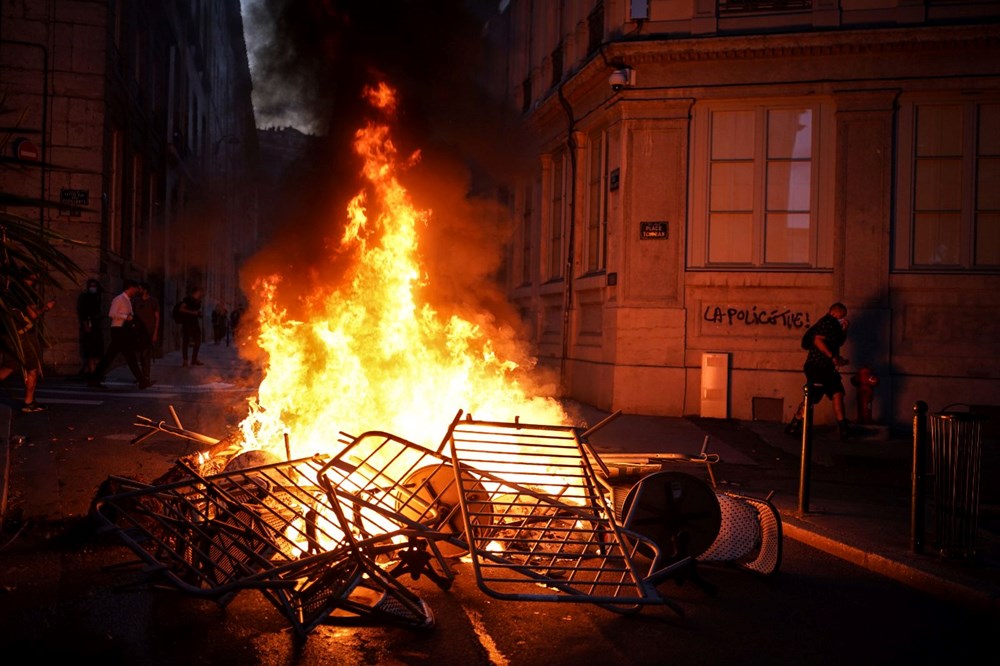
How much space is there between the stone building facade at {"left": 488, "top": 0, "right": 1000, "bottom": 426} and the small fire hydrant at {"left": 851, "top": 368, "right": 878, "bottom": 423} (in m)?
0.43

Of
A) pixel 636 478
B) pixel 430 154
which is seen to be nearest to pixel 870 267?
pixel 430 154

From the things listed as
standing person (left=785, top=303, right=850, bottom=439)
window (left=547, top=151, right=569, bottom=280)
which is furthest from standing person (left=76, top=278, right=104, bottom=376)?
standing person (left=785, top=303, right=850, bottom=439)

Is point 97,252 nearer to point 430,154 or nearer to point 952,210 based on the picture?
point 430,154

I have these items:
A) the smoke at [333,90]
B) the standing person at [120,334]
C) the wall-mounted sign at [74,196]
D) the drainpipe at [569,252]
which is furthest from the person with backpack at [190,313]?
the smoke at [333,90]

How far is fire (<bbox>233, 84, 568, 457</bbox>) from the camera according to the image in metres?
6.68

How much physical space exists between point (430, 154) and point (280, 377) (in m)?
4.80

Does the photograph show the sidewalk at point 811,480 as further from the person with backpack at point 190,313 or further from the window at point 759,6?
the window at point 759,6

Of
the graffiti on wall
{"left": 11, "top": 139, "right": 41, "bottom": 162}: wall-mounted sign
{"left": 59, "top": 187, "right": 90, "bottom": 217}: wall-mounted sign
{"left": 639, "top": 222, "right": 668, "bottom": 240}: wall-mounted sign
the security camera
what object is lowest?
the graffiti on wall

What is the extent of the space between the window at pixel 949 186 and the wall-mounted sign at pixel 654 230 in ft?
11.4

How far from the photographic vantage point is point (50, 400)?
11953 millimetres

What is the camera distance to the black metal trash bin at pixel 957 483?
17.4 feet

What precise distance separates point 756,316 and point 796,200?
1.91 metres

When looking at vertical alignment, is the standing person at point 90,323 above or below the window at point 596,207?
below

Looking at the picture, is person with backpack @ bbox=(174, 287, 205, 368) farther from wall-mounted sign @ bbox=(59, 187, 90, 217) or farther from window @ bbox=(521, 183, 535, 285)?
window @ bbox=(521, 183, 535, 285)
